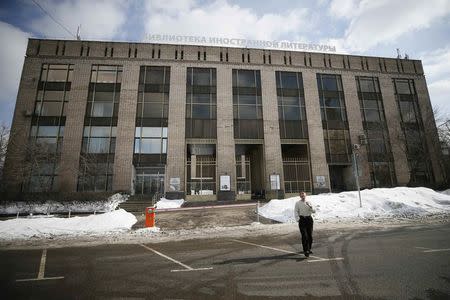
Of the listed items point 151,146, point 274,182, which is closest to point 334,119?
point 274,182

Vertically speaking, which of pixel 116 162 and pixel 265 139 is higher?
pixel 265 139

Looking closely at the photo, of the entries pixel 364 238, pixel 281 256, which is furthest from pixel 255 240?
pixel 364 238

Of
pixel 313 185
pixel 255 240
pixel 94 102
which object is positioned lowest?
pixel 255 240

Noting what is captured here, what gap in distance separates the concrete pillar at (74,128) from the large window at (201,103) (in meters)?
11.8

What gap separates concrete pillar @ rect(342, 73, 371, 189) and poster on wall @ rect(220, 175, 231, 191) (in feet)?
50.6

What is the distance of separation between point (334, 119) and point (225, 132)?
14.2 metres

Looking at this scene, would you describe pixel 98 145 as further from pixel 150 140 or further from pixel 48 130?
pixel 48 130

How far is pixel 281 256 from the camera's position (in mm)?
6215

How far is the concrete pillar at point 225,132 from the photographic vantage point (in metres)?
25.1

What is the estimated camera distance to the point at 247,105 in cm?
2739

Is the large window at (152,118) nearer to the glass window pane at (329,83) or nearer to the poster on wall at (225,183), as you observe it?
the poster on wall at (225,183)

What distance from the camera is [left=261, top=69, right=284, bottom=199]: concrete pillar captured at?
2556 cm

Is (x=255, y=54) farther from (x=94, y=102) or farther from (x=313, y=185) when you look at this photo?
(x=94, y=102)

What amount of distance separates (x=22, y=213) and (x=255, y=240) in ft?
64.0
